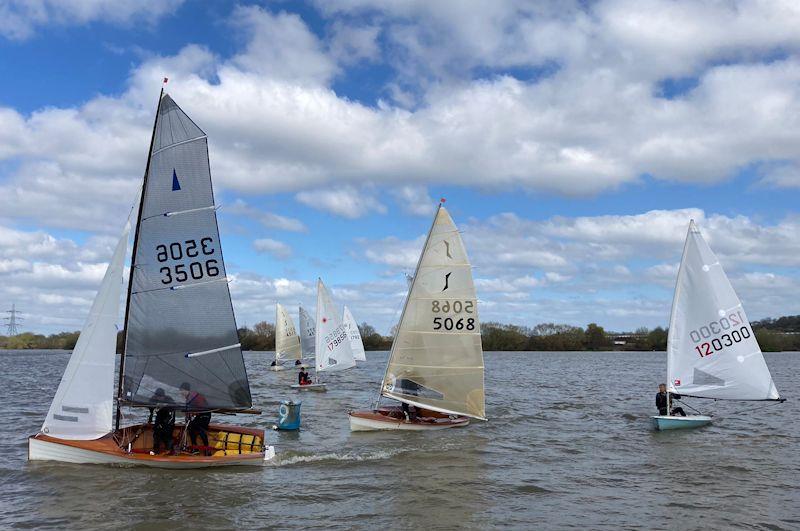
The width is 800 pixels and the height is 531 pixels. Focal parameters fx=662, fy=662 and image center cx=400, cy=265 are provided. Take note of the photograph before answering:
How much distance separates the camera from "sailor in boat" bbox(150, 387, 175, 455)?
50.7 ft

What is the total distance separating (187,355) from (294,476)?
3.86 m


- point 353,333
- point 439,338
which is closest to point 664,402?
point 439,338

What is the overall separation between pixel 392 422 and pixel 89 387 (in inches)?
383

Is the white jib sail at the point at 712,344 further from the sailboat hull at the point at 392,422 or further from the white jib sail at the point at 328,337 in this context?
the white jib sail at the point at 328,337

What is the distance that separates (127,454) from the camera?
14867mm

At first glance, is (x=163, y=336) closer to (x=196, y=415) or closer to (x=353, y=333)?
(x=196, y=415)

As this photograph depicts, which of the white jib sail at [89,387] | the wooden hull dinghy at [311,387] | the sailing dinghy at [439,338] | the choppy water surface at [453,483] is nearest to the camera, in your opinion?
the choppy water surface at [453,483]

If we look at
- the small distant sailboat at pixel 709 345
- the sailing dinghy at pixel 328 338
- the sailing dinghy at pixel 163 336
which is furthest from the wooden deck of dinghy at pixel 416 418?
the sailing dinghy at pixel 328 338

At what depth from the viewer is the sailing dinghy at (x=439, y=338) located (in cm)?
2228

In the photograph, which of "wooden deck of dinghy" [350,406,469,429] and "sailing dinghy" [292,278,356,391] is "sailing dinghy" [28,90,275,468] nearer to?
"wooden deck of dinghy" [350,406,469,429]

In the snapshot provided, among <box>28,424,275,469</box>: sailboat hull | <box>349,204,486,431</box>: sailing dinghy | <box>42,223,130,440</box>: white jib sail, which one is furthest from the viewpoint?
<box>349,204,486,431</box>: sailing dinghy

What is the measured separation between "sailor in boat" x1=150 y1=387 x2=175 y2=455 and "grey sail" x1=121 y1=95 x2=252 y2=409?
14 cm

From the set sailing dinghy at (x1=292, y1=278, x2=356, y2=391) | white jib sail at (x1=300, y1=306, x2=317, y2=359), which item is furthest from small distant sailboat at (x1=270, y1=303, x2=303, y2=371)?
sailing dinghy at (x1=292, y1=278, x2=356, y2=391)

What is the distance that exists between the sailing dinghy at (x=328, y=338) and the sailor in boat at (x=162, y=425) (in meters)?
25.0
